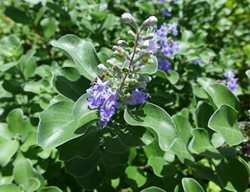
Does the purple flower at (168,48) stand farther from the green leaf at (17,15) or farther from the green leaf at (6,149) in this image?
the green leaf at (17,15)

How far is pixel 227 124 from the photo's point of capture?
190 centimetres

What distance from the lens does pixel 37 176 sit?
2176mm

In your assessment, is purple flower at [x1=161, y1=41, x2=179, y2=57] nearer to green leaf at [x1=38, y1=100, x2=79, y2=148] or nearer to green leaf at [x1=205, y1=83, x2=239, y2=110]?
green leaf at [x1=205, y1=83, x2=239, y2=110]

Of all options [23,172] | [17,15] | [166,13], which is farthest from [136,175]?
[17,15]

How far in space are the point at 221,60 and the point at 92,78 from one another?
1823 mm

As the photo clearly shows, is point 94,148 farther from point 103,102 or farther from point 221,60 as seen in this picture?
point 221,60

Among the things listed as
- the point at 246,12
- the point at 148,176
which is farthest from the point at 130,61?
the point at 246,12

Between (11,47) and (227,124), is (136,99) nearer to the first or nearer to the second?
(227,124)

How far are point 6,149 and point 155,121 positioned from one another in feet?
3.21

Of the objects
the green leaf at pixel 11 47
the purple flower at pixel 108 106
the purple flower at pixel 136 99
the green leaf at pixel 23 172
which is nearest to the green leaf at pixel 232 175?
the purple flower at pixel 136 99

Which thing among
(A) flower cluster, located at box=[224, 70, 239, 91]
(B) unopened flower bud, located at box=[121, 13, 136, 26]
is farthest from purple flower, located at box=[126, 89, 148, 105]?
(A) flower cluster, located at box=[224, 70, 239, 91]

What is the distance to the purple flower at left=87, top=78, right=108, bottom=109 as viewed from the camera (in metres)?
1.66

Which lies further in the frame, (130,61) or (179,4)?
(179,4)

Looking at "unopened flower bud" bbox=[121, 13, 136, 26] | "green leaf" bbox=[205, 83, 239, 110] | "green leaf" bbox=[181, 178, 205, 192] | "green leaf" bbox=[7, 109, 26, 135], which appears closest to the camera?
"unopened flower bud" bbox=[121, 13, 136, 26]
